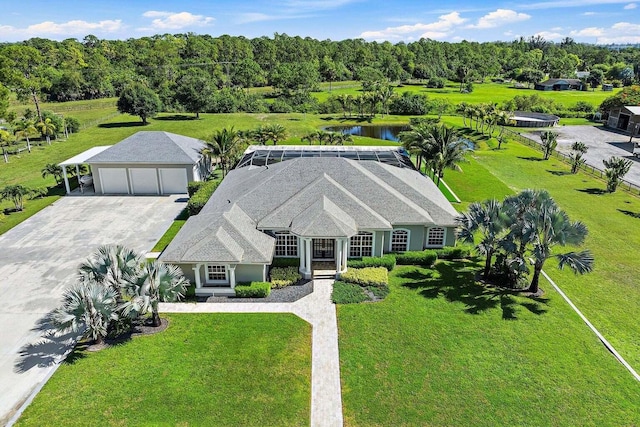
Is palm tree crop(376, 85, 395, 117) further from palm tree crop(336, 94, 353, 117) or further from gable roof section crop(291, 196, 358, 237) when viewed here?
gable roof section crop(291, 196, 358, 237)

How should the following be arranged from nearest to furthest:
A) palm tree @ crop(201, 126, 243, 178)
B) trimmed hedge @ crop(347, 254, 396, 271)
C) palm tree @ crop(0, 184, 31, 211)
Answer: trimmed hedge @ crop(347, 254, 396, 271) → palm tree @ crop(0, 184, 31, 211) → palm tree @ crop(201, 126, 243, 178)

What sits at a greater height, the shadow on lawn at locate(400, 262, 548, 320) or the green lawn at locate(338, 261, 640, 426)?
the shadow on lawn at locate(400, 262, 548, 320)

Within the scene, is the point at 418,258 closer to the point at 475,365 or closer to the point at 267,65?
the point at 475,365

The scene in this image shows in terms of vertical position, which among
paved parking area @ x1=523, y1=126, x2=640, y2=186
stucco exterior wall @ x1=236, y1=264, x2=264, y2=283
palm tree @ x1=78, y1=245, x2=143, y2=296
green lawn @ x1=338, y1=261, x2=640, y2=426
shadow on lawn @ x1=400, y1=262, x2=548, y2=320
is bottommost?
green lawn @ x1=338, y1=261, x2=640, y2=426

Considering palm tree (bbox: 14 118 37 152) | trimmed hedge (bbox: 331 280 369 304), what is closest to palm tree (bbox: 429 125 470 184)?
trimmed hedge (bbox: 331 280 369 304)

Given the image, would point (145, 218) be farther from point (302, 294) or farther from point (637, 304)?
point (637, 304)

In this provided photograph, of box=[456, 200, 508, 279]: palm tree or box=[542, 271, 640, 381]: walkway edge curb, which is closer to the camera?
box=[542, 271, 640, 381]: walkway edge curb
